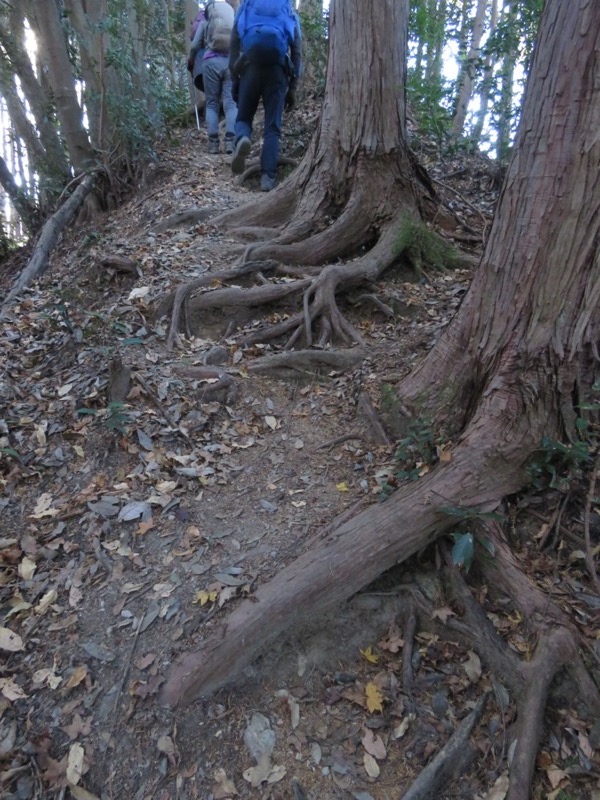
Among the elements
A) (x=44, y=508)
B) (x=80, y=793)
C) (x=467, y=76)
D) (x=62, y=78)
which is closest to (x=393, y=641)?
(x=80, y=793)

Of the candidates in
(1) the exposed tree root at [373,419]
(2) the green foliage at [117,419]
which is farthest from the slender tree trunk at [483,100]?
(2) the green foliage at [117,419]

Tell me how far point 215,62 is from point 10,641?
26.1 feet

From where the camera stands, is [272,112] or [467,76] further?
[467,76]

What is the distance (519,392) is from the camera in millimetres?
2855

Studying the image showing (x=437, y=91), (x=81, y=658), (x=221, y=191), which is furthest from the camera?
(x=437, y=91)

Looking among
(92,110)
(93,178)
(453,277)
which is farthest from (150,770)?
(92,110)

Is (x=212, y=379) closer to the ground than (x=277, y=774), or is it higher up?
higher up

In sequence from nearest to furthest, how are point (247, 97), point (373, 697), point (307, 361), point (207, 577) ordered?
point (373, 697) → point (207, 577) → point (307, 361) → point (247, 97)

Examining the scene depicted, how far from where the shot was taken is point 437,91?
7.91 metres

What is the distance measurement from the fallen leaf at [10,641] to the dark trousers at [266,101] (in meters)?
5.76

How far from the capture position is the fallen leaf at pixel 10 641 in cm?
259

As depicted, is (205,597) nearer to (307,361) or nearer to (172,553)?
(172,553)

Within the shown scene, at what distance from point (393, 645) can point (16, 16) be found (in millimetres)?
8828

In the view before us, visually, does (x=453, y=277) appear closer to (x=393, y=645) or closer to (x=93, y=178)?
(x=393, y=645)
